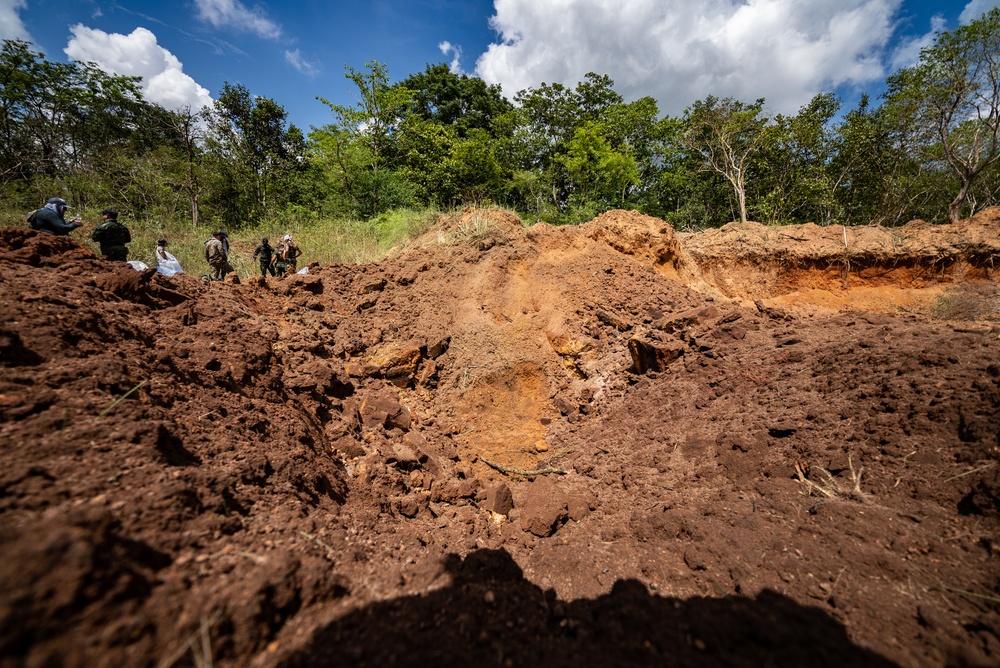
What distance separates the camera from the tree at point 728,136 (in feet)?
55.9

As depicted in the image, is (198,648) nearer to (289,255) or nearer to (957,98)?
(289,255)

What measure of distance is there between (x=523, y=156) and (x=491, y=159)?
6574 mm

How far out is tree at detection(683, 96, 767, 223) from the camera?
17047mm

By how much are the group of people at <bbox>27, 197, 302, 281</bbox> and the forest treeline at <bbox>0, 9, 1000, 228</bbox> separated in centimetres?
648

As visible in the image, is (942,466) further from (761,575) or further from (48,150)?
(48,150)

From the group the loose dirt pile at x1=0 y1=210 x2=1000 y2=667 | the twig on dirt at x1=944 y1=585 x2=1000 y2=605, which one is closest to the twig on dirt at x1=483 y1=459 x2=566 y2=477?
the loose dirt pile at x1=0 y1=210 x2=1000 y2=667

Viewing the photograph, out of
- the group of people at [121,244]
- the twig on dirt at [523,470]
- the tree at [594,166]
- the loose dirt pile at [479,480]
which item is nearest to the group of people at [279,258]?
the group of people at [121,244]

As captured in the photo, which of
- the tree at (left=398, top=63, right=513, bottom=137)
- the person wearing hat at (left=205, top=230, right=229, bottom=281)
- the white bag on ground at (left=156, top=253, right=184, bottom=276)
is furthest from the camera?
the tree at (left=398, top=63, right=513, bottom=137)

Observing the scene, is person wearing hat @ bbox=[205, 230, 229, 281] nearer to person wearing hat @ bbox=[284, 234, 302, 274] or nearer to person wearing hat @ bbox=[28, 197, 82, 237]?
person wearing hat @ bbox=[284, 234, 302, 274]

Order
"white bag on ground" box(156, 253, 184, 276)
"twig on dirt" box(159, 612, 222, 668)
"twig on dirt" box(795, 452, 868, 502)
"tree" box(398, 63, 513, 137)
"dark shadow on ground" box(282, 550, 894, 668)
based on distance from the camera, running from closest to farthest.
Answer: "twig on dirt" box(159, 612, 222, 668)
"dark shadow on ground" box(282, 550, 894, 668)
"twig on dirt" box(795, 452, 868, 502)
"white bag on ground" box(156, 253, 184, 276)
"tree" box(398, 63, 513, 137)

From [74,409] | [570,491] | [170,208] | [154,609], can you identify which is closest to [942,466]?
[570,491]

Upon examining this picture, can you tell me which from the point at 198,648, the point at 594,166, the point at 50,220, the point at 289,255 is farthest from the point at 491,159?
the point at 198,648

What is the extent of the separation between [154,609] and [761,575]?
2.90m

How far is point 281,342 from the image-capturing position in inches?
176
